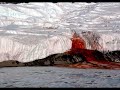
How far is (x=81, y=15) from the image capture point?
15.1 ft

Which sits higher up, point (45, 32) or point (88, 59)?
point (45, 32)

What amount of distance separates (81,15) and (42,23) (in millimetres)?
858

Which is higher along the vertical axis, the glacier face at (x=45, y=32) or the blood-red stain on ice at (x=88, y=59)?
the glacier face at (x=45, y=32)

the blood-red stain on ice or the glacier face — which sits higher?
the glacier face

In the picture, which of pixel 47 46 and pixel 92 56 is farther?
pixel 47 46

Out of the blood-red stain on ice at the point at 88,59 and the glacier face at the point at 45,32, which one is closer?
the blood-red stain on ice at the point at 88,59

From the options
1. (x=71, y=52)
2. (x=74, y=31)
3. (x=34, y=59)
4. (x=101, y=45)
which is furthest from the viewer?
(x=74, y=31)

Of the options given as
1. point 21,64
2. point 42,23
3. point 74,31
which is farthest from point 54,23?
point 21,64

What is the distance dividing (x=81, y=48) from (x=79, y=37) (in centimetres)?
27

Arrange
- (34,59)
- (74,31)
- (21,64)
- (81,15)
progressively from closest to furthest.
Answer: (21,64)
(34,59)
(74,31)
(81,15)

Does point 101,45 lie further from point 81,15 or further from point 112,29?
point 81,15

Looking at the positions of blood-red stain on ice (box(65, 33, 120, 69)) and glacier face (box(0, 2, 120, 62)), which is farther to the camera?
glacier face (box(0, 2, 120, 62))

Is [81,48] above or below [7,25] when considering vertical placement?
below

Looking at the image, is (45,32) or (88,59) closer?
(88,59)
